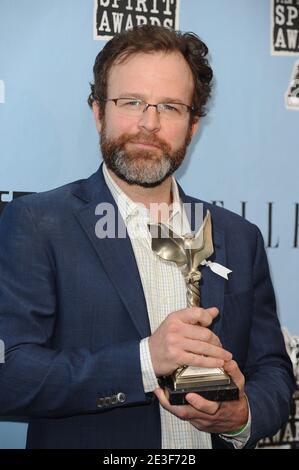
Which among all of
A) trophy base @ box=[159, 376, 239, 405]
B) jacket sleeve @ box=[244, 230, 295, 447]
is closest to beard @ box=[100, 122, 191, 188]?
jacket sleeve @ box=[244, 230, 295, 447]

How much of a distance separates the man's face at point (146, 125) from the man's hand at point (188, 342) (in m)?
0.53

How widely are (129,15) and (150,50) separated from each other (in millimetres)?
359

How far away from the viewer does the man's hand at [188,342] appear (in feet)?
3.71

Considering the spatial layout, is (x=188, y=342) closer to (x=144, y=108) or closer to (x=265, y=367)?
(x=265, y=367)

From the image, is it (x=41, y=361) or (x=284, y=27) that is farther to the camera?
(x=284, y=27)

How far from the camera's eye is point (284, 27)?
1.99 meters

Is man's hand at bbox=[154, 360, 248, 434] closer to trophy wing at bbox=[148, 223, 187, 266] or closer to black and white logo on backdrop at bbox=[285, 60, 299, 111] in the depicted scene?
trophy wing at bbox=[148, 223, 187, 266]

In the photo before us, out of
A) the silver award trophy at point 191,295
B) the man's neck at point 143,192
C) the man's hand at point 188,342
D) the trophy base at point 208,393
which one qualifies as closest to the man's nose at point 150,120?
the man's neck at point 143,192

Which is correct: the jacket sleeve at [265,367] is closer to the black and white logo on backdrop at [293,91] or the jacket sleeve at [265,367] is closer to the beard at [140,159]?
the beard at [140,159]

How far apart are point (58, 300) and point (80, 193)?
0.33 metres

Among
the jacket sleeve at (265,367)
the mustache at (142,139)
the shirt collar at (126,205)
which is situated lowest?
the jacket sleeve at (265,367)

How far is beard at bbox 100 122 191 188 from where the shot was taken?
1.52 m

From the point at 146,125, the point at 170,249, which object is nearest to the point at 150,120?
the point at 146,125
